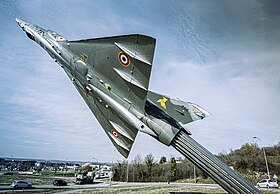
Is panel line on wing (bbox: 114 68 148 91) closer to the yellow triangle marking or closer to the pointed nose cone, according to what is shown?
the yellow triangle marking

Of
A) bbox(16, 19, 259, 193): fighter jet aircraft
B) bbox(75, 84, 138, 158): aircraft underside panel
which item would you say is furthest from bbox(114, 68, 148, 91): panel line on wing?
bbox(75, 84, 138, 158): aircraft underside panel

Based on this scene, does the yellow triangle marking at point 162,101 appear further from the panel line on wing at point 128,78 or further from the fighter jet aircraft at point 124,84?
the panel line on wing at point 128,78

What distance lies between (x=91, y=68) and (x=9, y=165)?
57449 millimetres

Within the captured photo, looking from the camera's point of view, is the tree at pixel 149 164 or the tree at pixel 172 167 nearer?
the tree at pixel 172 167

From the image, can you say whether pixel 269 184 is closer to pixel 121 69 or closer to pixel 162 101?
pixel 162 101

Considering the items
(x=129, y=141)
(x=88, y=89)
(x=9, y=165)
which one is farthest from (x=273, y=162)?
(x=9, y=165)

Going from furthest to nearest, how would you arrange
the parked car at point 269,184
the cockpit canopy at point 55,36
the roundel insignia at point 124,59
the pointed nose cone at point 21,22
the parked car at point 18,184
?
1. the parked car at point 269,184
2. the parked car at point 18,184
3. the pointed nose cone at point 21,22
4. the cockpit canopy at point 55,36
5. the roundel insignia at point 124,59

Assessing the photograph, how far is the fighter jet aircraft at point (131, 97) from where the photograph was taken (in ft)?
20.2

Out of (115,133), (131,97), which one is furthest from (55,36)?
(115,133)

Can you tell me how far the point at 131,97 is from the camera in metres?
7.58

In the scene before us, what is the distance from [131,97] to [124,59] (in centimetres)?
154

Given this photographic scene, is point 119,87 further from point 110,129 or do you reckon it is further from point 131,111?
point 110,129

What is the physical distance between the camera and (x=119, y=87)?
782cm

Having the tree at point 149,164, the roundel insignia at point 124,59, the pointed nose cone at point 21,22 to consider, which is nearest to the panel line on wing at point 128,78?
the roundel insignia at point 124,59
